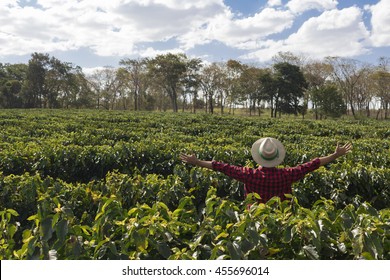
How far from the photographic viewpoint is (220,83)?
6241cm

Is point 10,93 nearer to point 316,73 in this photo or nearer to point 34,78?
point 34,78

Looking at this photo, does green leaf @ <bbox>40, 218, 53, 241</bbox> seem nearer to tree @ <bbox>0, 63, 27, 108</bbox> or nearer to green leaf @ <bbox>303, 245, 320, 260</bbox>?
green leaf @ <bbox>303, 245, 320, 260</bbox>

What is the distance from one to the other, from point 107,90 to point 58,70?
14965 millimetres

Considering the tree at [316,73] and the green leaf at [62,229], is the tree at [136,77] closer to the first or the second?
the tree at [316,73]

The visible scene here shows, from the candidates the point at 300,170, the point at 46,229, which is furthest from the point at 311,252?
the point at 46,229

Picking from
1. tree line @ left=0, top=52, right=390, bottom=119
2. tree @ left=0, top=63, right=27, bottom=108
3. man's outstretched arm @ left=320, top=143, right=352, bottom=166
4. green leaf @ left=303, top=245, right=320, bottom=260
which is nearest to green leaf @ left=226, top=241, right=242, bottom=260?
green leaf @ left=303, top=245, right=320, bottom=260

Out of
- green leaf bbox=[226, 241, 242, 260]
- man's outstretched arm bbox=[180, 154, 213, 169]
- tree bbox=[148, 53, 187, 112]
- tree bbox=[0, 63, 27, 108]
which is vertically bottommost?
green leaf bbox=[226, 241, 242, 260]

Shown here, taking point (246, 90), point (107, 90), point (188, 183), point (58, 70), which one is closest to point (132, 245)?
point (188, 183)

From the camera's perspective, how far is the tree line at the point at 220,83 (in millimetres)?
52094

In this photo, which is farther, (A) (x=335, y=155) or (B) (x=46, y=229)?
(A) (x=335, y=155)

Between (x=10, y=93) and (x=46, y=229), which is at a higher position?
(x=10, y=93)

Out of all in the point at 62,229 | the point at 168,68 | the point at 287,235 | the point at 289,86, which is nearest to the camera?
the point at 287,235

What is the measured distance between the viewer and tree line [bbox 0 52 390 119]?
52.1 metres

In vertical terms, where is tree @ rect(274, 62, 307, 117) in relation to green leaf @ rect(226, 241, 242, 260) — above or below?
above
